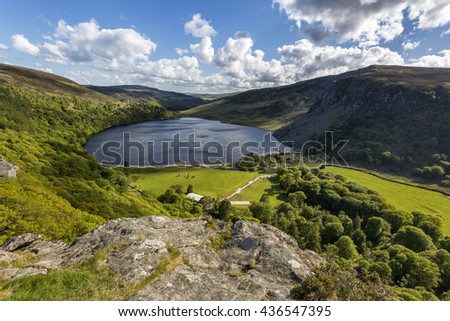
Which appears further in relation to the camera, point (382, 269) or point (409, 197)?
point (409, 197)

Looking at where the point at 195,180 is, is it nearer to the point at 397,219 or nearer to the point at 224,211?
the point at 224,211

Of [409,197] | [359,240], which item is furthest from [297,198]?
[409,197]

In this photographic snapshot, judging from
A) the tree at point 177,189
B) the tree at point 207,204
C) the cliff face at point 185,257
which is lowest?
the tree at point 207,204

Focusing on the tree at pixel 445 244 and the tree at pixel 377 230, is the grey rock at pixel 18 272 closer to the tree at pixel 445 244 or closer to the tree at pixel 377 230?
the tree at pixel 377 230

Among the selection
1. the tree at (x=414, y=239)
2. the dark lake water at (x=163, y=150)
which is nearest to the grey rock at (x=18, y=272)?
A: the tree at (x=414, y=239)

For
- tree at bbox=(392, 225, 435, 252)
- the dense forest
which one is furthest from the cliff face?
tree at bbox=(392, 225, 435, 252)
